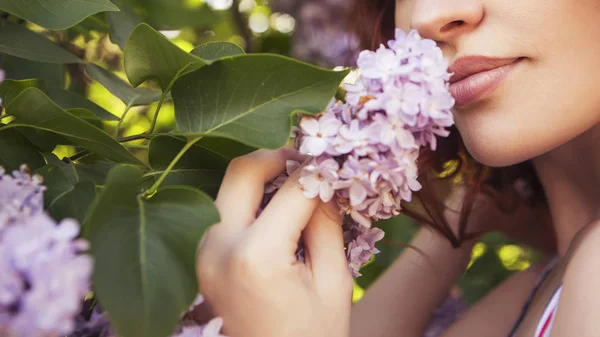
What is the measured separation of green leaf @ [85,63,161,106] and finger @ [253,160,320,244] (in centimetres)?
Answer: 29

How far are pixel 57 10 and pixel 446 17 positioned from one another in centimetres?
43

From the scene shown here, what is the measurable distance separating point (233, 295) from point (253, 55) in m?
0.21

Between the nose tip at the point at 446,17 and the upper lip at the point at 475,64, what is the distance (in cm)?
3

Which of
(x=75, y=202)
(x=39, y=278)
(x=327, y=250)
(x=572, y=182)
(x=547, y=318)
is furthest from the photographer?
(x=572, y=182)

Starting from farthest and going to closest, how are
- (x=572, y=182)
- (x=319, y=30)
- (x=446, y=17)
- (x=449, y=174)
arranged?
1. (x=319, y=30)
2. (x=449, y=174)
3. (x=572, y=182)
4. (x=446, y=17)

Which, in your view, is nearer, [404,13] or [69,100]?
[69,100]

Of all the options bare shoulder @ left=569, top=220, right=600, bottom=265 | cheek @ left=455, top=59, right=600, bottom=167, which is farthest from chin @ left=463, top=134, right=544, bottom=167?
bare shoulder @ left=569, top=220, right=600, bottom=265

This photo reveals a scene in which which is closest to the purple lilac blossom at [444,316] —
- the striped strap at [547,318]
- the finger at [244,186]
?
the striped strap at [547,318]

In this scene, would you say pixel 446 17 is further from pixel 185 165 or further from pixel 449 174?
pixel 449 174

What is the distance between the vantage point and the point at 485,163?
0.83 meters

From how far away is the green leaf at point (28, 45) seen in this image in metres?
0.69

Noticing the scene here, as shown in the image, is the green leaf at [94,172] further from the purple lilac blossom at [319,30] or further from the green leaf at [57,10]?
the purple lilac blossom at [319,30]

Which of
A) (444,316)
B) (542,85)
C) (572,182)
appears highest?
(542,85)

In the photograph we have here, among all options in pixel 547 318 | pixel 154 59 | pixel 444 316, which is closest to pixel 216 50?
pixel 154 59
